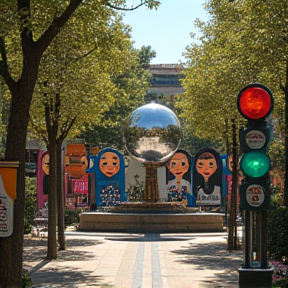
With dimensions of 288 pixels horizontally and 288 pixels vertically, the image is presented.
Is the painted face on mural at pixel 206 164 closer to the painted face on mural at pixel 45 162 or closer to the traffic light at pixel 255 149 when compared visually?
the painted face on mural at pixel 45 162

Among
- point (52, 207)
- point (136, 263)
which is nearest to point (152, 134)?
point (52, 207)

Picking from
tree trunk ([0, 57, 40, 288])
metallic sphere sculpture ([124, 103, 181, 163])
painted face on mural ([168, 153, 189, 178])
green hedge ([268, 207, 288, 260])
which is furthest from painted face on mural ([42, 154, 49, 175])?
tree trunk ([0, 57, 40, 288])

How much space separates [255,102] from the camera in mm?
9047

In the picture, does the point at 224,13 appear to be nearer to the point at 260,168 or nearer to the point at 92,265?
the point at 92,265

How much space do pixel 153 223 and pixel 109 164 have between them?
1099 centimetres

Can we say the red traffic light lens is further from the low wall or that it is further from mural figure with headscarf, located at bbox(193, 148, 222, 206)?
mural figure with headscarf, located at bbox(193, 148, 222, 206)

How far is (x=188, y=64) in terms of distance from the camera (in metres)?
34.3

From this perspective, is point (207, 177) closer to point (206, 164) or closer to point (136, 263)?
point (206, 164)

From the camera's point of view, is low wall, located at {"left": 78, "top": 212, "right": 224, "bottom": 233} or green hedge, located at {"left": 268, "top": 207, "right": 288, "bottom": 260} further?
low wall, located at {"left": 78, "top": 212, "right": 224, "bottom": 233}

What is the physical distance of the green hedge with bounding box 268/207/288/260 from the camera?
14914 mm

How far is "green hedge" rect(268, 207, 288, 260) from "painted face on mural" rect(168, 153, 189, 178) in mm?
29178

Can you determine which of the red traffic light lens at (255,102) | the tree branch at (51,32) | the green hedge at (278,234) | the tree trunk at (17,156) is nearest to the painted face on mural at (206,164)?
the green hedge at (278,234)

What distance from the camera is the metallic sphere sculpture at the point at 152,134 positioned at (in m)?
36.9

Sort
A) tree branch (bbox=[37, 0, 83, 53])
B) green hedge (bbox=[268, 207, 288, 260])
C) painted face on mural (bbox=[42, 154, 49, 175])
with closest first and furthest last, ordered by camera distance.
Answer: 1. tree branch (bbox=[37, 0, 83, 53])
2. green hedge (bbox=[268, 207, 288, 260])
3. painted face on mural (bbox=[42, 154, 49, 175])
